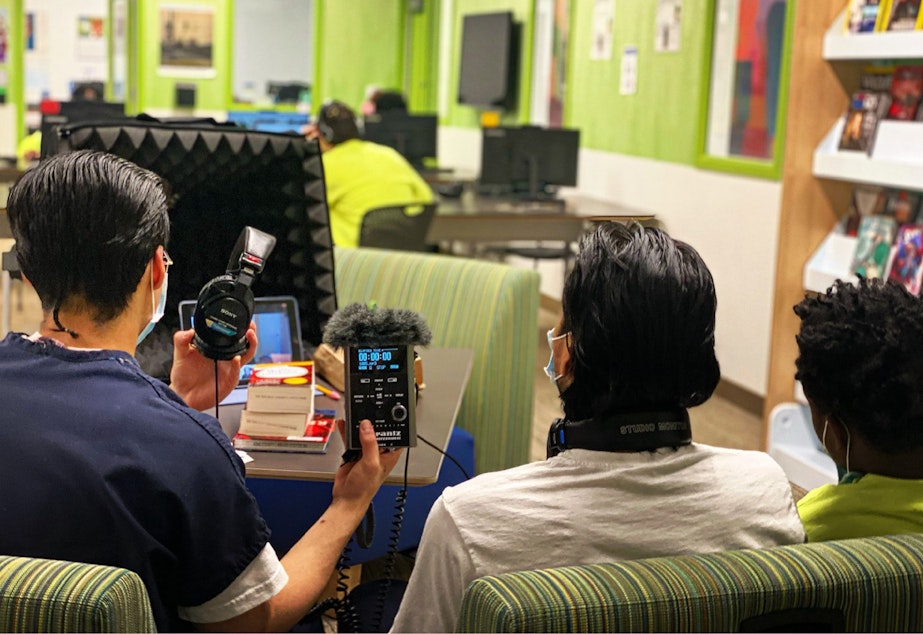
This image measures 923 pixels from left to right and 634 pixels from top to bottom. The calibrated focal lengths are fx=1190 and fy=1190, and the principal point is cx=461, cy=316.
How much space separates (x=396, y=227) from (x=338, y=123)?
24.3 inches

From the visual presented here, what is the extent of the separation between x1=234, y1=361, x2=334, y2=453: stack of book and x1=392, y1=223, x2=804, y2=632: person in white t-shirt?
2.24 ft

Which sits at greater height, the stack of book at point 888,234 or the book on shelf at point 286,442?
the stack of book at point 888,234

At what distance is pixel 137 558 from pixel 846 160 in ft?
10.2

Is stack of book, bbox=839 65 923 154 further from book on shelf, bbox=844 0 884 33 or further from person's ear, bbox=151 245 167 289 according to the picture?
person's ear, bbox=151 245 167 289

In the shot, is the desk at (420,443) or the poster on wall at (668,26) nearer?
the desk at (420,443)

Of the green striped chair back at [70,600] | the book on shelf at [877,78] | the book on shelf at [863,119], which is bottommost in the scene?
the green striped chair back at [70,600]

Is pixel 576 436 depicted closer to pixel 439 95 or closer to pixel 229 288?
pixel 229 288

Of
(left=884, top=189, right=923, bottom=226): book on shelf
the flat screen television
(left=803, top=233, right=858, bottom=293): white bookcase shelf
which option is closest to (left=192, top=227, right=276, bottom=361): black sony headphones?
(left=803, top=233, right=858, bottom=293): white bookcase shelf

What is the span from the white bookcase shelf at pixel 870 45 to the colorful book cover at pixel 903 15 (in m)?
0.04

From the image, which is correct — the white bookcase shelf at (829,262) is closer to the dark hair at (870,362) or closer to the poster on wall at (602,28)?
the dark hair at (870,362)

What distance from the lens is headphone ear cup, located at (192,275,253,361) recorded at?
1795mm

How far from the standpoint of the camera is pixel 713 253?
19.1 feet

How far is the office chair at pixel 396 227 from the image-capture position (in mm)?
4840

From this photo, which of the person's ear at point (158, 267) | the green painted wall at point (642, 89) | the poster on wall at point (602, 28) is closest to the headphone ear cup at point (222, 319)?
the person's ear at point (158, 267)
